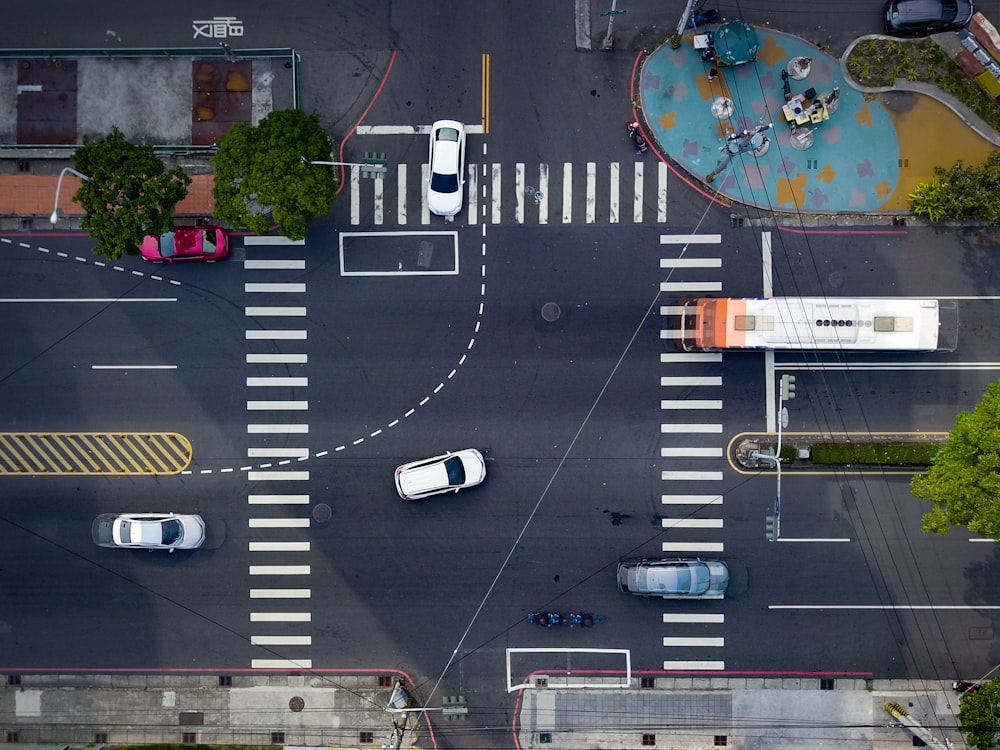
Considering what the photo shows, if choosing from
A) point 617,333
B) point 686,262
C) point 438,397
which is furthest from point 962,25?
point 438,397

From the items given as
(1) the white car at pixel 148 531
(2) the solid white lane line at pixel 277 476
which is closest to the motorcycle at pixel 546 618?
(2) the solid white lane line at pixel 277 476

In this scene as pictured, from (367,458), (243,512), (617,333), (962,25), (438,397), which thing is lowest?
(243,512)

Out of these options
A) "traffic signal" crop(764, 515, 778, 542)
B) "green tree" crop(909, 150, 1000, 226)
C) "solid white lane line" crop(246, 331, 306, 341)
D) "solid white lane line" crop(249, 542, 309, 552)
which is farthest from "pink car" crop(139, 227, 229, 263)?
"green tree" crop(909, 150, 1000, 226)

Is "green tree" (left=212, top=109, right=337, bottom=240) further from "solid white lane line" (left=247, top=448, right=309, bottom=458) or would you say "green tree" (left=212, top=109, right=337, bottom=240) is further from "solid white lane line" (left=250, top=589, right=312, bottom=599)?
"solid white lane line" (left=250, top=589, right=312, bottom=599)

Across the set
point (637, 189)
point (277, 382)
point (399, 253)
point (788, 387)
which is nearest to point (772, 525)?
point (788, 387)

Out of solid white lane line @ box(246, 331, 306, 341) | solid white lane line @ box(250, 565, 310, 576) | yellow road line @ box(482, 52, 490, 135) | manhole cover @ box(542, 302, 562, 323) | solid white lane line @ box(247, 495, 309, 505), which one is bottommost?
solid white lane line @ box(250, 565, 310, 576)

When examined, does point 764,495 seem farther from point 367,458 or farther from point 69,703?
point 69,703

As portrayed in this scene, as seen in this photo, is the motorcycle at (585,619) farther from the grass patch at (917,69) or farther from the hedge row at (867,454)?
the grass patch at (917,69)
